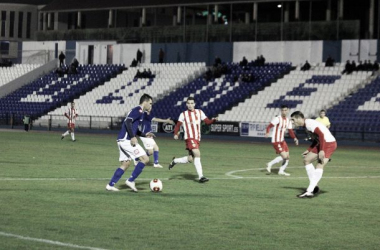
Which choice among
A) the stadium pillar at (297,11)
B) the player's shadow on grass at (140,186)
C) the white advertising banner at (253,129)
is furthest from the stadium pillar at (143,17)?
the player's shadow on grass at (140,186)

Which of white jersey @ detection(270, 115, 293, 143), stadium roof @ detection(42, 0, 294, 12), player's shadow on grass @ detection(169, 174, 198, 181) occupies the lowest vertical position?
player's shadow on grass @ detection(169, 174, 198, 181)

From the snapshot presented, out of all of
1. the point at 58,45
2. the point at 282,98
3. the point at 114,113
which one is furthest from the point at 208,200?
the point at 58,45

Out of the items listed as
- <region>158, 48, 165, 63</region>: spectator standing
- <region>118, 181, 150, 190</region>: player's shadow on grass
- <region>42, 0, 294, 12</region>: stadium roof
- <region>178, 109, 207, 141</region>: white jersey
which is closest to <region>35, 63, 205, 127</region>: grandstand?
<region>158, 48, 165, 63</region>: spectator standing

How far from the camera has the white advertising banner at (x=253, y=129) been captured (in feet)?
164

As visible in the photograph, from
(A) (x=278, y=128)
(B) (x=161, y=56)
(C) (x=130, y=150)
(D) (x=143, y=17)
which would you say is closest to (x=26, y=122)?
(B) (x=161, y=56)

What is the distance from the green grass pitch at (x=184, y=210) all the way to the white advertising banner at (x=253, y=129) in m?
25.4

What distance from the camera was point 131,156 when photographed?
16.6m

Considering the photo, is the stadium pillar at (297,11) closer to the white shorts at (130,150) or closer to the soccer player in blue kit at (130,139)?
the soccer player in blue kit at (130,139)

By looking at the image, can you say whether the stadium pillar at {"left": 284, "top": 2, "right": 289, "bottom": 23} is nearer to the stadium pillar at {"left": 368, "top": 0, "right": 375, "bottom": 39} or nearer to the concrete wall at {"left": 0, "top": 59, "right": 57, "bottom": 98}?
the stadium pillar at {"left": 368, "top": 0, "right": 375, "bottom": 39}

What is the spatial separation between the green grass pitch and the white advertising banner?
25.4 metres

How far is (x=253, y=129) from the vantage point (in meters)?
50.7

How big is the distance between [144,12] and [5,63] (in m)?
16.2

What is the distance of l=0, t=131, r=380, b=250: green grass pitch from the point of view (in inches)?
439

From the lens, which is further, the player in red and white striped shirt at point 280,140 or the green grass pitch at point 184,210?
the player in red and white striped shirt at point 280,140
